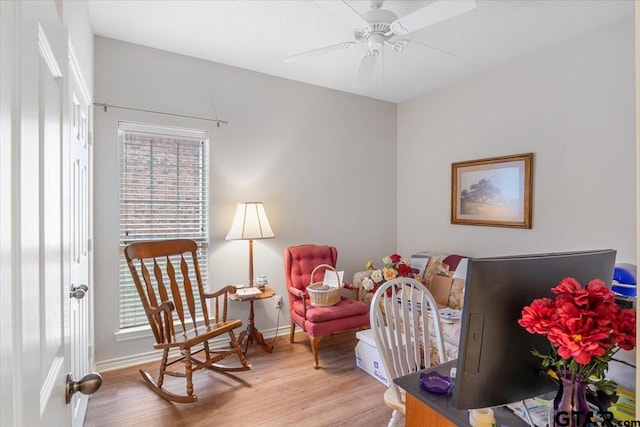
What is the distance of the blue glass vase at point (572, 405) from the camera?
822 millimetres

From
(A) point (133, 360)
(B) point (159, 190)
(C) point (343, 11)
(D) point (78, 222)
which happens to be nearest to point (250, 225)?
(B) point (159, 190)

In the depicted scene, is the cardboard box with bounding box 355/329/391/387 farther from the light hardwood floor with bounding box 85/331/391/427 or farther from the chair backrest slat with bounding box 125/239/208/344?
the chair backrest slat with bounding box 125/239/208/344

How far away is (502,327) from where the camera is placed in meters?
0.86

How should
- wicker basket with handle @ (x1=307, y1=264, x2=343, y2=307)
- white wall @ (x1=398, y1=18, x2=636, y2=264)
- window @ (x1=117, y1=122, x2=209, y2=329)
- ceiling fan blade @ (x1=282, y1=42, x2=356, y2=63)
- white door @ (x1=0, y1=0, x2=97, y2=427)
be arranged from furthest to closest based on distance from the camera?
1. wicker basket with handle @ (x1=307, y1=264, x2=343, y2=307)
2. window @ (x1=117, y1=122, x2=209, y2=329)
3. white wall @ (x1=398, y1=18, x2=636, y2=264)
4. ceiling fan blade @ (x1=282, y1=42, x2=356, y2=63)
5. white door @ (x1=0, y1=0, x2=97, y2=427)

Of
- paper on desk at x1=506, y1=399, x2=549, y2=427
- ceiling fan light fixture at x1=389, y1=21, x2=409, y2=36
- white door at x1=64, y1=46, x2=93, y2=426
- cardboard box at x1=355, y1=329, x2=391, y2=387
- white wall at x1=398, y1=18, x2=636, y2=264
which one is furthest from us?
cardboard box at x1=355, y1=329, x2=391, y2=387

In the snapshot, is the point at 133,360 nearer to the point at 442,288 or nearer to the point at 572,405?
the point at 442,288

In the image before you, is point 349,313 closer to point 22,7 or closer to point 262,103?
point 262,103

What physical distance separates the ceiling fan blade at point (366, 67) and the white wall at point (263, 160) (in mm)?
1321

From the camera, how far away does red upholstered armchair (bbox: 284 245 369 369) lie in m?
3.08

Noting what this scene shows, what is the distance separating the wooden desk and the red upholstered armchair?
1.95 meters

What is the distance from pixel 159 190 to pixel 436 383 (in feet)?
9.63

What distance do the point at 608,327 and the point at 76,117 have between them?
101 inches

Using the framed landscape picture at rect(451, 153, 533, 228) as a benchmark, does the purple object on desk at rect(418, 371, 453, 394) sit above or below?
below

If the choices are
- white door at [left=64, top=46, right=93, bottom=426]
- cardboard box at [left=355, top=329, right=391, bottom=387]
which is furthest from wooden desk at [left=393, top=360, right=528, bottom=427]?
cardboard box at [left=355, top=329, right=391, bottom=387]
